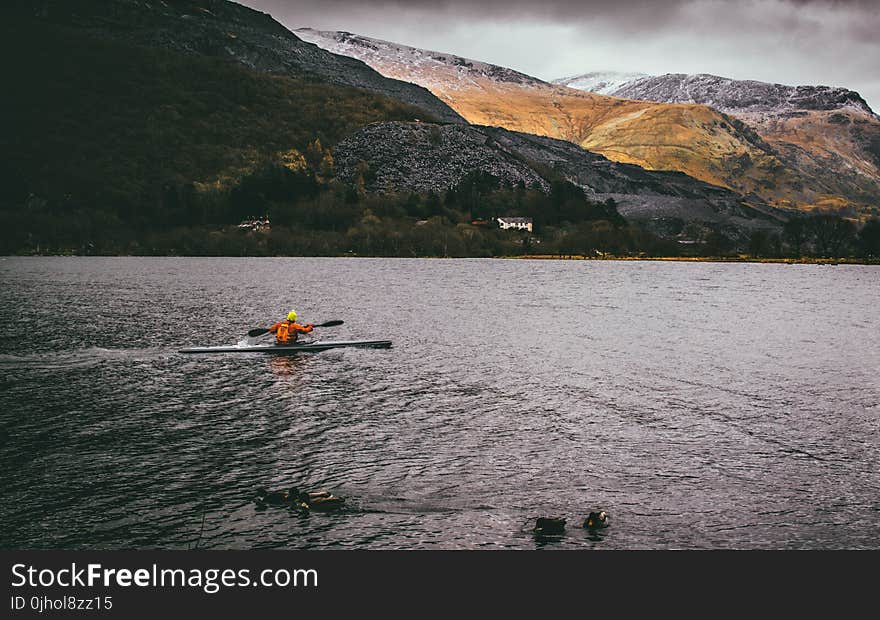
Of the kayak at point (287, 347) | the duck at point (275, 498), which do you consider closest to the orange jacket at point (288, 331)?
the kayak at point (287, 347)

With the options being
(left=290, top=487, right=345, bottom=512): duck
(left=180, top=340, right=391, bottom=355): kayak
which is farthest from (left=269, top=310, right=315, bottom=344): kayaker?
(left=290, top=487, right=345, bottom=512): duck

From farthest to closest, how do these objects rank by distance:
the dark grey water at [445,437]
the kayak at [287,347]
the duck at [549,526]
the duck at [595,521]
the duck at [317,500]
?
the kayak at [287,347]
the duck at [317,500]
the dark grey water at [445,437]
the duck at [595,521]
the duck at [549,526]

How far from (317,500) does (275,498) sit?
1673mm

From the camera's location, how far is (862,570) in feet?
81.3

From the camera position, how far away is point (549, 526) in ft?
92.0

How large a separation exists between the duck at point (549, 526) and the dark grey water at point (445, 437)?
0.53 meters

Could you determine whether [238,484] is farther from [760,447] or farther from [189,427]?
[760,447]

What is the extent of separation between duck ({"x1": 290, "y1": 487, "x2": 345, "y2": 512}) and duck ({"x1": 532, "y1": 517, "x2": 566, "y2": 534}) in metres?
7.67

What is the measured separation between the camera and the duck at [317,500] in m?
30.2

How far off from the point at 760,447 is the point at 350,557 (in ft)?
79.4

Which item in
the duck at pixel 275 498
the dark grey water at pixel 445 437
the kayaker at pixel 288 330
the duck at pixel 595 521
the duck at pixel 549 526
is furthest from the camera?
the kayaker at pixel 288 330

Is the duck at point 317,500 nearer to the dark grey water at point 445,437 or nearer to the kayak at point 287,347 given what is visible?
the dark grey water at point 445,437

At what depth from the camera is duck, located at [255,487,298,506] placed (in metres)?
30.6

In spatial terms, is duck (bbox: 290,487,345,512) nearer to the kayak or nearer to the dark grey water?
the dark grey water
